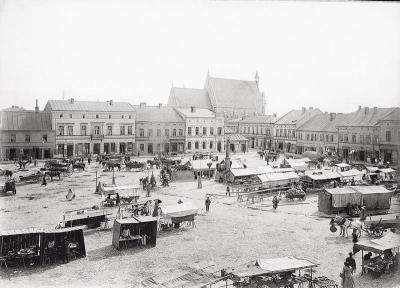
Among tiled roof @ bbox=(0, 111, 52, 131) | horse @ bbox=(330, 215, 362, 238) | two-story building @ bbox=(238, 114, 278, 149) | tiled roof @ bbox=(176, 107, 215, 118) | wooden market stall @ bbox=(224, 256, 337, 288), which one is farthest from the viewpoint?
two-story building @ bbox=(238, 114, 278, 149)

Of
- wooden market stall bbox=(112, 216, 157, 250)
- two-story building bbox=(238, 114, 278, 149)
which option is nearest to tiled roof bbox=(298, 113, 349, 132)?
two-story building bbox=(238, 114, 278, 149)

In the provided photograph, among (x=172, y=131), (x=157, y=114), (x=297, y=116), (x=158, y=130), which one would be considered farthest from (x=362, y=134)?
(x=157, y=114)

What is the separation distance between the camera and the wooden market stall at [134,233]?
594 inches

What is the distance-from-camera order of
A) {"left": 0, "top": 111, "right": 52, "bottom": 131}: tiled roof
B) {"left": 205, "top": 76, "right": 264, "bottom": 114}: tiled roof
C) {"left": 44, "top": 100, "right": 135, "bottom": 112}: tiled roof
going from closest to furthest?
1. {"left": 0, "top": 111, "right": 52, "bottom": 131}: tiled roof
2. {"left": 44, "top": 100, "right": 135, "bottom": 112}: tiled roof
3. {"left": 205, "top": 76, "right": 264, "bottom": 114}: tiled roof

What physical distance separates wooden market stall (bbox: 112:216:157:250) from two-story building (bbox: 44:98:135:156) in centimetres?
3306

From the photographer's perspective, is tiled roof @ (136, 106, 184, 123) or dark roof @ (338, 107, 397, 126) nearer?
dark roof @ (338, 107, 397, 126)

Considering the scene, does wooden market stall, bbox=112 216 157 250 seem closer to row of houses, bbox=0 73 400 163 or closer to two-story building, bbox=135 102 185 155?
row of houses, bbox=0 73 400 163

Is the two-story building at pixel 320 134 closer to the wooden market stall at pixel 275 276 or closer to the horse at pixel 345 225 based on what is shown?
the horse at pixel 345 225

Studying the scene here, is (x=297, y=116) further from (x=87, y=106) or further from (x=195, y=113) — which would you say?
(x=87, y=106)

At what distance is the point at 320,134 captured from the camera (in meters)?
53.9

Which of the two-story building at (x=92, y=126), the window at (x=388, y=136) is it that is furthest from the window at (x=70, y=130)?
the window at (x=388, y=136)

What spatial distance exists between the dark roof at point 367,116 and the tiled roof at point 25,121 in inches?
1501

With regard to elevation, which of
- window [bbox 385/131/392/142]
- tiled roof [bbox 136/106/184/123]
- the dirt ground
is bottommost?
the dirt ground

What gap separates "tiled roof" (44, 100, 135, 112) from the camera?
1806 inches
